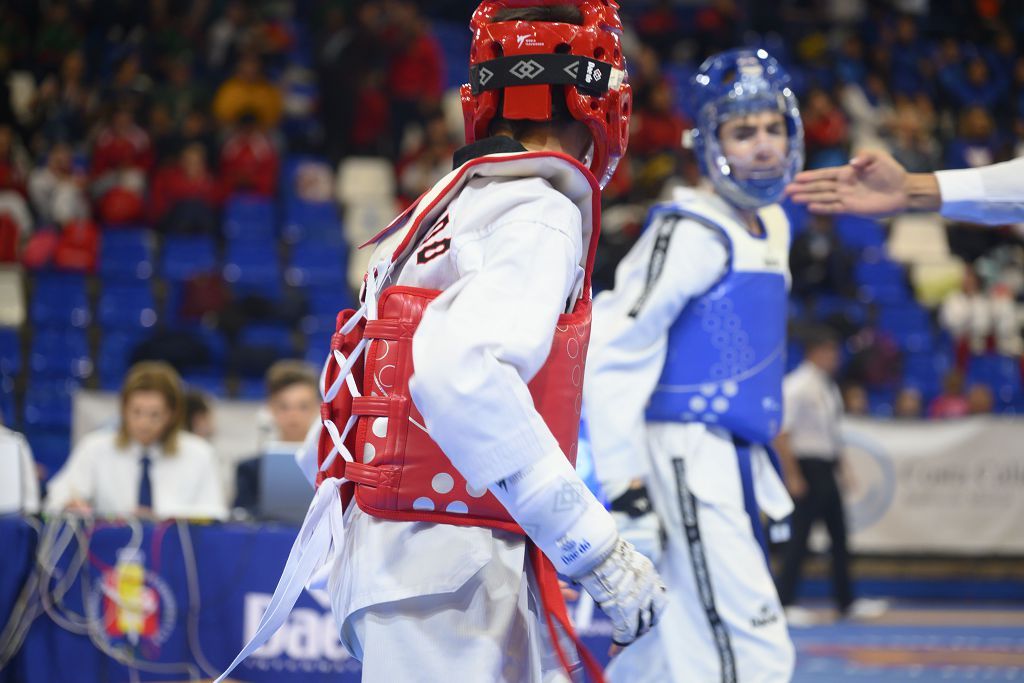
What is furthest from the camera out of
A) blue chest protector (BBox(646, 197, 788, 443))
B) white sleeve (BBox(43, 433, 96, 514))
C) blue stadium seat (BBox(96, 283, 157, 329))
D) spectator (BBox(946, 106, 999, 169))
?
spectator (BBox(946, 106, 999, 169))

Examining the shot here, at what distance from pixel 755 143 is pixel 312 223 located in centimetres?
925

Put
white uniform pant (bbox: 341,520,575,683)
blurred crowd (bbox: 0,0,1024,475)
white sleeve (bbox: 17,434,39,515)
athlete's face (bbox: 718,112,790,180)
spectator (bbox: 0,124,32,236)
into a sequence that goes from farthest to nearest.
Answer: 1. blurred crowd (bbox: 0,0,1024,475)
2. spectator (bbox: 0,124,32,236)
3. white sleeve (bbox: 17,434,39,515)
4. athlete's face (bbox: 718,112,790,180)
5. white uniform pant (bbox: 341,520,575,683)

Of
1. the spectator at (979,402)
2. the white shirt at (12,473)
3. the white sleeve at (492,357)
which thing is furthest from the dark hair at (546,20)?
the spectator at (979,402)

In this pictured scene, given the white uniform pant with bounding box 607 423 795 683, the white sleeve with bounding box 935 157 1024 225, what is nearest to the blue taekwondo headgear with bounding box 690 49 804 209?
the white sleeve with bounding box 935 157 1024 225

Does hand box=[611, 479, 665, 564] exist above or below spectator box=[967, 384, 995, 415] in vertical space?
above

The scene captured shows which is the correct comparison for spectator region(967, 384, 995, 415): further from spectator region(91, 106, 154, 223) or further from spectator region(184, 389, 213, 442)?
spectator region(91, 106, 154, 223)

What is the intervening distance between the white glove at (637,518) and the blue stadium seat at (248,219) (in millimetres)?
9271

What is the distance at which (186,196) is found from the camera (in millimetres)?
12445

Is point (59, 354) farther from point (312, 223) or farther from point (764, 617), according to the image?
point (764, 617)

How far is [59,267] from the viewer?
1149cm

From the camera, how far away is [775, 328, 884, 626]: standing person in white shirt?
31.1 feet

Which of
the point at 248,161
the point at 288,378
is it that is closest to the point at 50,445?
the point at 288,378

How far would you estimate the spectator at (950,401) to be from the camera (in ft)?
37.4

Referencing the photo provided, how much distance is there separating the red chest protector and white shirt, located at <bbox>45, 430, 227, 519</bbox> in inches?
174
